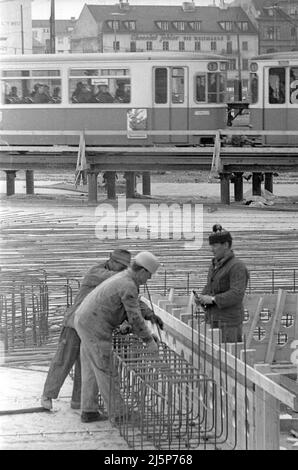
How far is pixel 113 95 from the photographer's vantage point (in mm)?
27969

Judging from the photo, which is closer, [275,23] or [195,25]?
[195,25]

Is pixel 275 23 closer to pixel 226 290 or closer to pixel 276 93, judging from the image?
pixel 276 93

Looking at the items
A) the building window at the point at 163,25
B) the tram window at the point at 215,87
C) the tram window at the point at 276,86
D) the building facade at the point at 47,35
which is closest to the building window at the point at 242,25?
the building window at the point at 163,25

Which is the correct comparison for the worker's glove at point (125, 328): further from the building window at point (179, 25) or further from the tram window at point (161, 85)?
the building window at point (179, 25)

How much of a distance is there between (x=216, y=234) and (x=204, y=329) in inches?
46.4

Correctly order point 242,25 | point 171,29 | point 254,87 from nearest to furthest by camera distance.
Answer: point 254,87, point 171,29, point 242,25

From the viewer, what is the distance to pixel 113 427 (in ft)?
29.4

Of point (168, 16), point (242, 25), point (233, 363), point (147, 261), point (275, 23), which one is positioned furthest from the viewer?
point (275, 23)

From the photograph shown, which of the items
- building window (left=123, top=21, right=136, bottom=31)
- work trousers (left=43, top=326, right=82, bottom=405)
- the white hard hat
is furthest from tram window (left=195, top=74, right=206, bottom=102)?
building window (left=123, top=21, right=136, bottom=31)

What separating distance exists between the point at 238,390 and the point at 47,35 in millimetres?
63794

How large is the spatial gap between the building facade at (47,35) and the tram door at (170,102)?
3641 centimetres

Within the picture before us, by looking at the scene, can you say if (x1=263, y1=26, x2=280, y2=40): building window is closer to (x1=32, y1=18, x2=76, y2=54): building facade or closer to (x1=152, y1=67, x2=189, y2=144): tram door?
(x1=32, y1=18, x2=76, y2=54): building facade

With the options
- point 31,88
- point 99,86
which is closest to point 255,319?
point 99,86

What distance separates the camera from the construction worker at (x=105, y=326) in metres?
8.88
